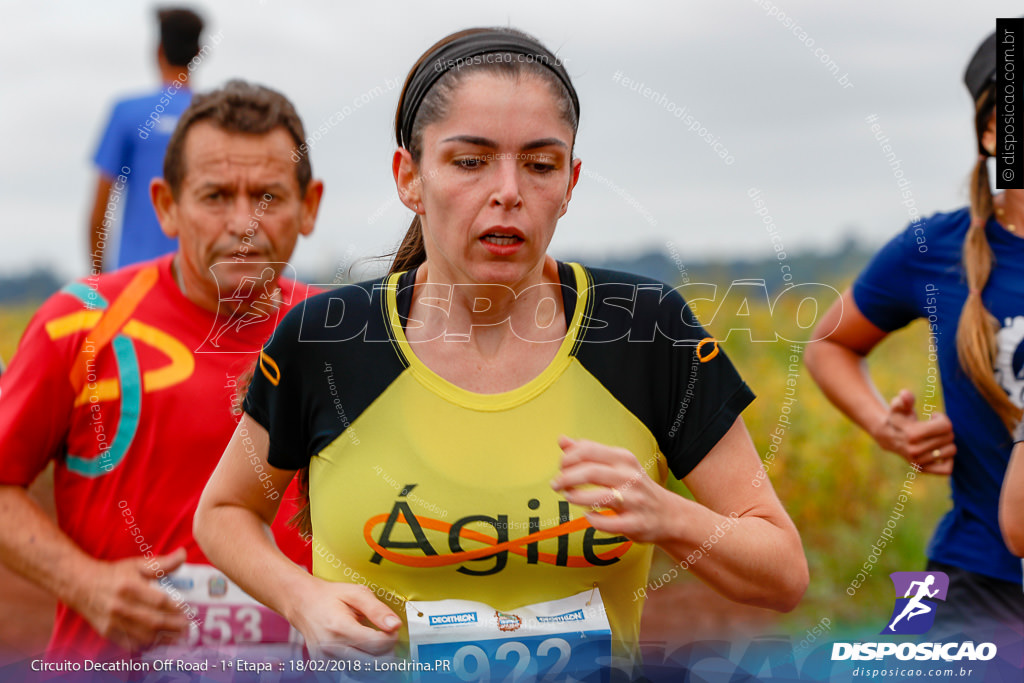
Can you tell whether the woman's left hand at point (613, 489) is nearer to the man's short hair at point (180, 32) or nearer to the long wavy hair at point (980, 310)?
the long wavy hair at point (980, 310)

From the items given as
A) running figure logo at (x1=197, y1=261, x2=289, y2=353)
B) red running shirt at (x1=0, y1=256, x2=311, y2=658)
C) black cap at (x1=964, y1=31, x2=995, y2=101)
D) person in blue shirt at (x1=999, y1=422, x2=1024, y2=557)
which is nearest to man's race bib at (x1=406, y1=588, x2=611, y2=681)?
red running shirt at (x1=0, y1=256, x2=311, y2=658)

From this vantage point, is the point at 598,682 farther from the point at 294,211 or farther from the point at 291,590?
the point at 294,211

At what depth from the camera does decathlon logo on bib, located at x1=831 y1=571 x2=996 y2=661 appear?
257cm

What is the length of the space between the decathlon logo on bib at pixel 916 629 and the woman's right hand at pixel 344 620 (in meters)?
1.25

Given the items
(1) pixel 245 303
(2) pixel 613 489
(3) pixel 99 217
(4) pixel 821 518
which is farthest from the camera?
(4) pixel 821 518

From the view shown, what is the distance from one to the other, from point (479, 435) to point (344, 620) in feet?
1.35

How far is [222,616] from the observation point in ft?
9.15

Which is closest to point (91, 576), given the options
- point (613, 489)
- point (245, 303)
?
point (245, 303)

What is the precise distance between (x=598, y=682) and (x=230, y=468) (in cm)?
85

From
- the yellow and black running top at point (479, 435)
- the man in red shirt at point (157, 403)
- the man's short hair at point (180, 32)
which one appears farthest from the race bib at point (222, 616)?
the man's short hair at point (180, 32)

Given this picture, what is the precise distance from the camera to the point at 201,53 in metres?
4.01

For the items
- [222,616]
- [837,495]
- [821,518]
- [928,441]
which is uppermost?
[928,441]

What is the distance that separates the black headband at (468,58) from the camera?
197 cm

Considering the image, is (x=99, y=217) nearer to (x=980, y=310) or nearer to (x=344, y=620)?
(x=344, y=620)
